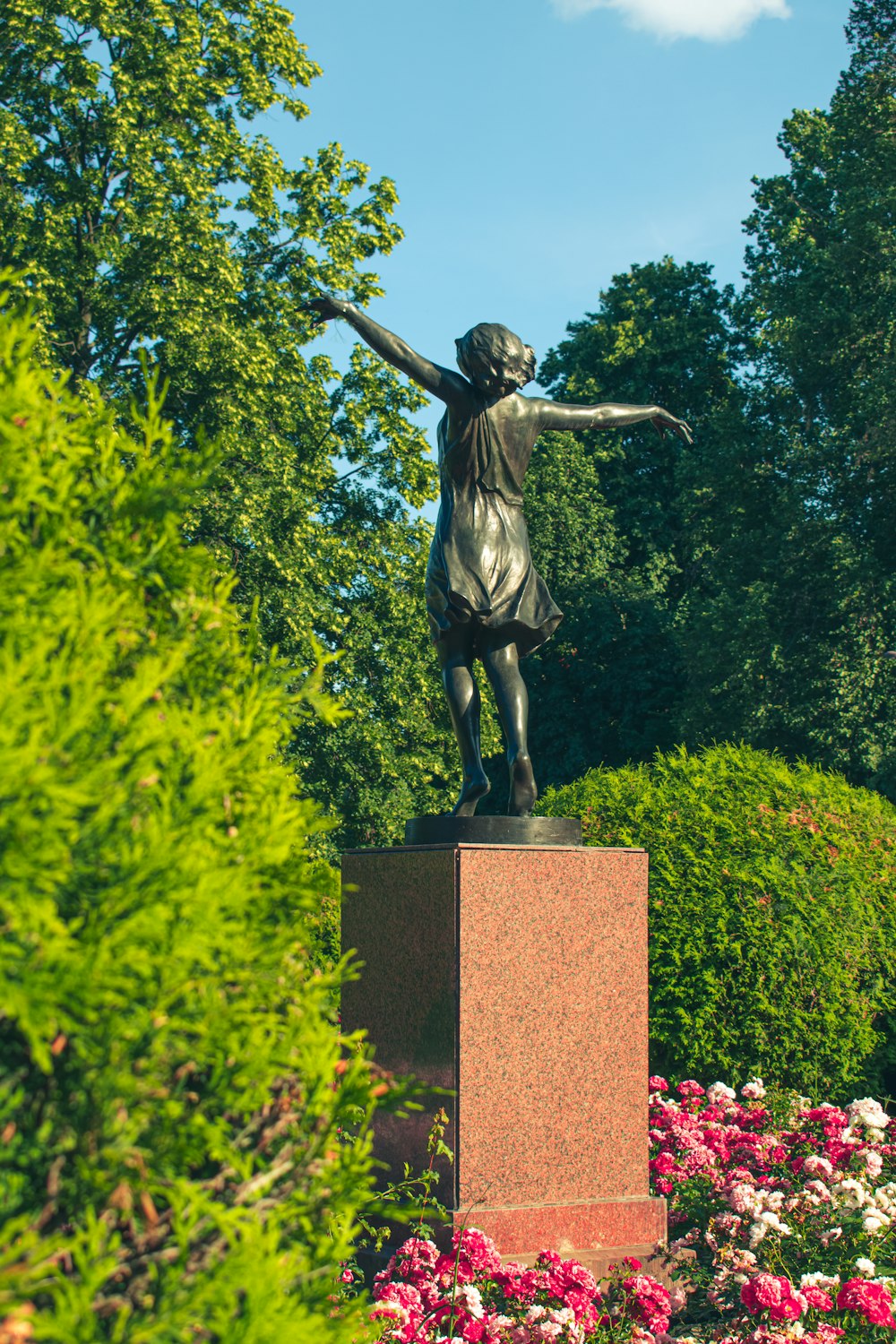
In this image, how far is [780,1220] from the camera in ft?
17.7

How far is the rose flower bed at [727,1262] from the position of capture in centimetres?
422

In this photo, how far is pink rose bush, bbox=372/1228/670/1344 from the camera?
13.6 feet

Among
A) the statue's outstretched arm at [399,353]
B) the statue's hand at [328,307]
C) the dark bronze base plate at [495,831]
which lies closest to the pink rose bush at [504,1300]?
the dark bronze base plate at [495,831]

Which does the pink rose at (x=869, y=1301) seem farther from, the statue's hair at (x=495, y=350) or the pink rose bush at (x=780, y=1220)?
the statue's hair at (x=495, y=350)

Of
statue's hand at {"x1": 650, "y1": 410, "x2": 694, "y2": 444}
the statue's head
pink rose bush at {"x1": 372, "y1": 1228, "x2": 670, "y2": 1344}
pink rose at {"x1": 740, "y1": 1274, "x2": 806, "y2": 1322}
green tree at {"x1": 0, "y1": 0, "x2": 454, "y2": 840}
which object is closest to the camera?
pink rose bush at {"x1": 372, "y1": 1228, "x2": 670, "y2": 1344}

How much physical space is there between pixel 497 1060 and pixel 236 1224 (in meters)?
3.42

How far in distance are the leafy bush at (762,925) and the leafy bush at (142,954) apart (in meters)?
6.68

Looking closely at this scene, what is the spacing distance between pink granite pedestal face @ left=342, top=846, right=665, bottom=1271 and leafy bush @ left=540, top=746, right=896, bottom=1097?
3.16 metres

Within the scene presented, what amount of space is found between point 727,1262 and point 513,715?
2366 mm

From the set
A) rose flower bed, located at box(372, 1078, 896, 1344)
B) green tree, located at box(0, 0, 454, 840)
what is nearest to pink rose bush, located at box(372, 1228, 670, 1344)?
rose flower bed, located at box(372, 1078, 896, 1344)

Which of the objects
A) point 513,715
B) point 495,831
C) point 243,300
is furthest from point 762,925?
point 243,300

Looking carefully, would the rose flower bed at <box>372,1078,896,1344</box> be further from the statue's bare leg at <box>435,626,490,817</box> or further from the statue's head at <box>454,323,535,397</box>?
the statue's head at <box>454,323,535,397</box>

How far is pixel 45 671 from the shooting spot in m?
1.91

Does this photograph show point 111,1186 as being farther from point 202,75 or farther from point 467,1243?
point 202,75
